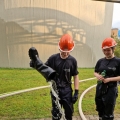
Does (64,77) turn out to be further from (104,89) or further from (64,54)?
(104,89)

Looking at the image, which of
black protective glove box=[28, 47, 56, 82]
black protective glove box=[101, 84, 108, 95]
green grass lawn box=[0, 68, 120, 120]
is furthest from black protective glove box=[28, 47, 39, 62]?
green grass lawn box=[0, 68, 120, 120]

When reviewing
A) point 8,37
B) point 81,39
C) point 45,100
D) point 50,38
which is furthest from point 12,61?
point 45,100

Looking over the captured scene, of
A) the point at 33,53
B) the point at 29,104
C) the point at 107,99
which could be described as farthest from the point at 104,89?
the point at 29,104

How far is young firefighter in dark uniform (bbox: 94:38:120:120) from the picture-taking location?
2357 mm

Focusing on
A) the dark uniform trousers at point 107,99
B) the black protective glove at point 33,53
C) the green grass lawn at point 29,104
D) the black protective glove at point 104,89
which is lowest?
the green grass lawn at point 29,104

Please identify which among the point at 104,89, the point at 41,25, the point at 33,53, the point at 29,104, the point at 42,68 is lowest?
the point at 29,104

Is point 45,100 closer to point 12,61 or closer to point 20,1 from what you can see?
point 12,61

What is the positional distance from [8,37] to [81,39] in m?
4.91

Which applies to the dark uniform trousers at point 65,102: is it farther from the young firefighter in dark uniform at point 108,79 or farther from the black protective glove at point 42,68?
the black protective glove at point 42,68

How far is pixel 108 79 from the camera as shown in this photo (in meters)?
2.36

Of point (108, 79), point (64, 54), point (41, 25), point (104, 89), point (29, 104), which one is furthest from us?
point (41, 25)

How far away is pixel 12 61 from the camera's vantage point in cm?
923

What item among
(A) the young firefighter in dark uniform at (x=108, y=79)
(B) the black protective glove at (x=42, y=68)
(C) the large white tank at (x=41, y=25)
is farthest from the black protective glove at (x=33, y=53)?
(C) the large white tank at (x=41, y=25)

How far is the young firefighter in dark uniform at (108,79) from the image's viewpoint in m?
2.36
